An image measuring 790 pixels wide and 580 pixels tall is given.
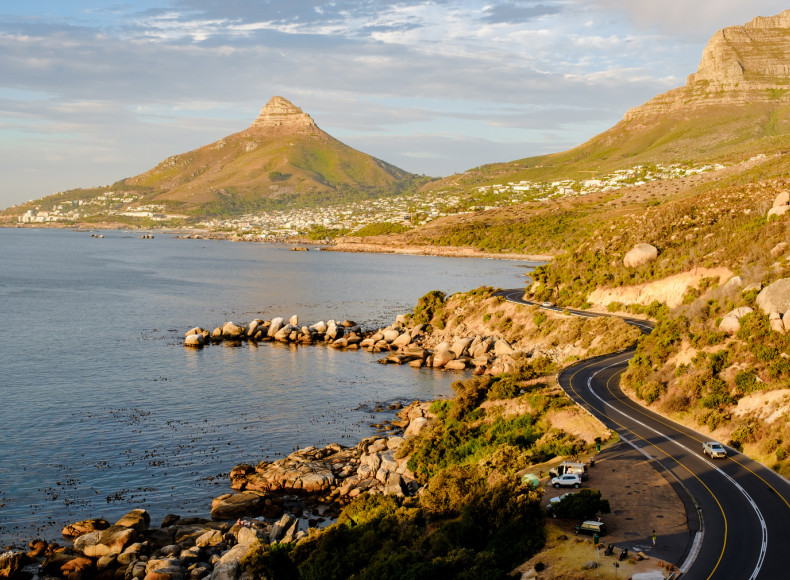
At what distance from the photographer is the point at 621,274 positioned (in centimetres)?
7156

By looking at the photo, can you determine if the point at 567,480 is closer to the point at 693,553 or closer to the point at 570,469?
the point at 570,469

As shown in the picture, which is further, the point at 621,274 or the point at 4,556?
the point at 621,274

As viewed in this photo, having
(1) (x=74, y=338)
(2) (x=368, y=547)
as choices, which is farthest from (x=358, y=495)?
(1) (x=74, y=338)

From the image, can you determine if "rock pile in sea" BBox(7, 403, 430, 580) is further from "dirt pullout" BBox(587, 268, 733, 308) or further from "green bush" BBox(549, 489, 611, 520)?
"dirt pullout" BBox(587, 268, 733, 308)

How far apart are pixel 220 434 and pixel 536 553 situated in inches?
1005

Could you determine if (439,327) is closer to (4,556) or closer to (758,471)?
(758,471)

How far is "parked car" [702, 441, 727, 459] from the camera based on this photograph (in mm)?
31859

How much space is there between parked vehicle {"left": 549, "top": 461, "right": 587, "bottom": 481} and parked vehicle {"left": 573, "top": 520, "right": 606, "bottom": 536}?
5.38 m

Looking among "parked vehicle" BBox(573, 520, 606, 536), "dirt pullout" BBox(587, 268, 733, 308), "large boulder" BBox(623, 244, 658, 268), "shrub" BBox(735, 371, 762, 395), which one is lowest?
"parked vehicle" BBox(573, 520, 606, 536)

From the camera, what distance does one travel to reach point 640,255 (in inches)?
2753

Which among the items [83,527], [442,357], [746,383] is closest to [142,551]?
[83,527]

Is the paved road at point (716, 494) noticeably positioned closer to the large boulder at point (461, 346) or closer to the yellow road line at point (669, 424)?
the yellow road line at point (669, 424)

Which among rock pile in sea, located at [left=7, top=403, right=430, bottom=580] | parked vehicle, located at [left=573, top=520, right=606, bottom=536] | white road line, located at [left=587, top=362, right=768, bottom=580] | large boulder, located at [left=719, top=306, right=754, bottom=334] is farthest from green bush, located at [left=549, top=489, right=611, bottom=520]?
large boulder, located at [left=719, top=306, right=754, bottom=334]

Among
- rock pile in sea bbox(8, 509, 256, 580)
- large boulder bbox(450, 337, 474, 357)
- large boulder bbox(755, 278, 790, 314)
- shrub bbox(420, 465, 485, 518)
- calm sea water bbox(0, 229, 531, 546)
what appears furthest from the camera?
large boulder bbox(450, 337, 474, 357)
